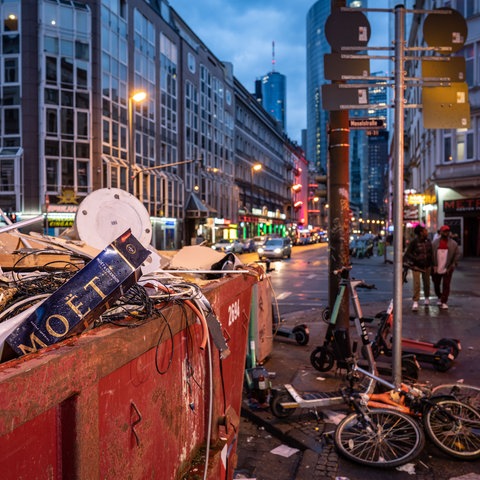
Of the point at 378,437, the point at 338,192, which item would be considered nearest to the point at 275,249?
the point at 338,192

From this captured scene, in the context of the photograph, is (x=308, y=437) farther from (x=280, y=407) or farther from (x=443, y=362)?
(x=443, y=362)

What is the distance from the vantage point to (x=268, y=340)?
6867 mm

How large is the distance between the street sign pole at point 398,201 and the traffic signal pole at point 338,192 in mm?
1872

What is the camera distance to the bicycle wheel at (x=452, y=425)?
4.22 meters

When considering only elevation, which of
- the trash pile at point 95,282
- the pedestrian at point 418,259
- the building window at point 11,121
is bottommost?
the pedestrian at point 418,259

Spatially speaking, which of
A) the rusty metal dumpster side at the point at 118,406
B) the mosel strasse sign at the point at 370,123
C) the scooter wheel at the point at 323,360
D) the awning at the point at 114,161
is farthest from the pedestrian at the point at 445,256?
the awning at the point at 114,161

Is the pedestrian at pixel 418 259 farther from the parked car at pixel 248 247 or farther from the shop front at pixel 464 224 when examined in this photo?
the parked car at pixel 248 247

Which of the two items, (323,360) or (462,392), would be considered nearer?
(462,392)

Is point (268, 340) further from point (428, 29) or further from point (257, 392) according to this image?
point (428, 29)

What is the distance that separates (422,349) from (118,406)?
5.73 m

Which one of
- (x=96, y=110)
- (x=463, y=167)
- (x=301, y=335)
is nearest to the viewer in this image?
(x=301, y=335)

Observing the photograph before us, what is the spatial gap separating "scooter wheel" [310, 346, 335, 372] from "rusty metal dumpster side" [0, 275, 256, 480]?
3580mm

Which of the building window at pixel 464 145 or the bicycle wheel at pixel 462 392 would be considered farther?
the building window at pixel 464 145

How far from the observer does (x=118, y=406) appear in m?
1.73
